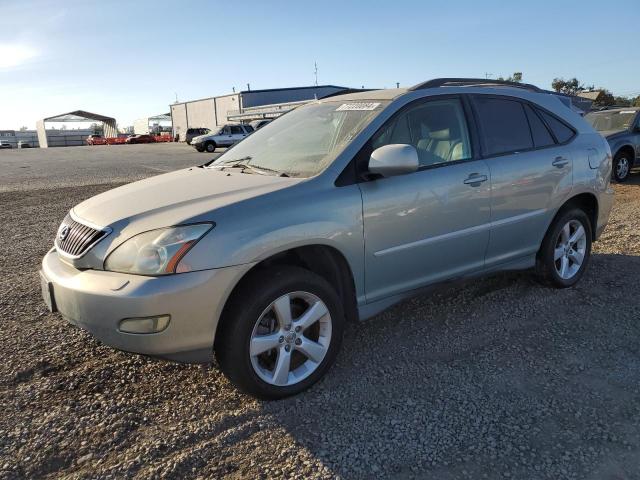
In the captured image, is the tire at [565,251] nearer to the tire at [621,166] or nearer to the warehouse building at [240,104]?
the tire at [621,166]

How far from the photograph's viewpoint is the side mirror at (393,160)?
10.2ft

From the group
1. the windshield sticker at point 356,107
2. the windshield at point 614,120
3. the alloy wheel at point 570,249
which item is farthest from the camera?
the windshield at point 614,120

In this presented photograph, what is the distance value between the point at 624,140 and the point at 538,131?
8.39 meters

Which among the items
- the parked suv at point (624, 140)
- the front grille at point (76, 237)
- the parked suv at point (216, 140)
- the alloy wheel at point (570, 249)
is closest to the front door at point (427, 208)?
the alloy wheel at point (570, 249)

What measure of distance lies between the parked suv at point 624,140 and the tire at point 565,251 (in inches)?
295

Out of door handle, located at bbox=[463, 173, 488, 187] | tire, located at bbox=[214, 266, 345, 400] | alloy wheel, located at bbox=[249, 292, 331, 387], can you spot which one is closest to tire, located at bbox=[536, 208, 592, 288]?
door handle, located at bbox=[463, 173, 488, 187]

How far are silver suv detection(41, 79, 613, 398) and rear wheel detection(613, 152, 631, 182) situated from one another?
785 cm

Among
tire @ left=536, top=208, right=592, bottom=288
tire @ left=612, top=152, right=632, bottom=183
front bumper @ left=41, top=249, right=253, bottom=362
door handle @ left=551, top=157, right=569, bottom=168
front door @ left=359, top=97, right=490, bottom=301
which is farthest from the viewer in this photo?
tire @ left=612, top=152, right=632, bottom=183

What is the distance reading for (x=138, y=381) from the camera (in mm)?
3205

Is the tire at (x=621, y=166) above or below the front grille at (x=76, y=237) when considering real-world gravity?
below

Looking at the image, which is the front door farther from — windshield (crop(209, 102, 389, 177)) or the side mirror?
windshield (crop(209, 102, 389, 177))

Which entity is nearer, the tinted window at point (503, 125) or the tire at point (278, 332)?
the tire at point (278, 332)

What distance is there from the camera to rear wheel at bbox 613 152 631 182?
1129cm

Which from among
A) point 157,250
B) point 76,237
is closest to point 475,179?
point 157,250
